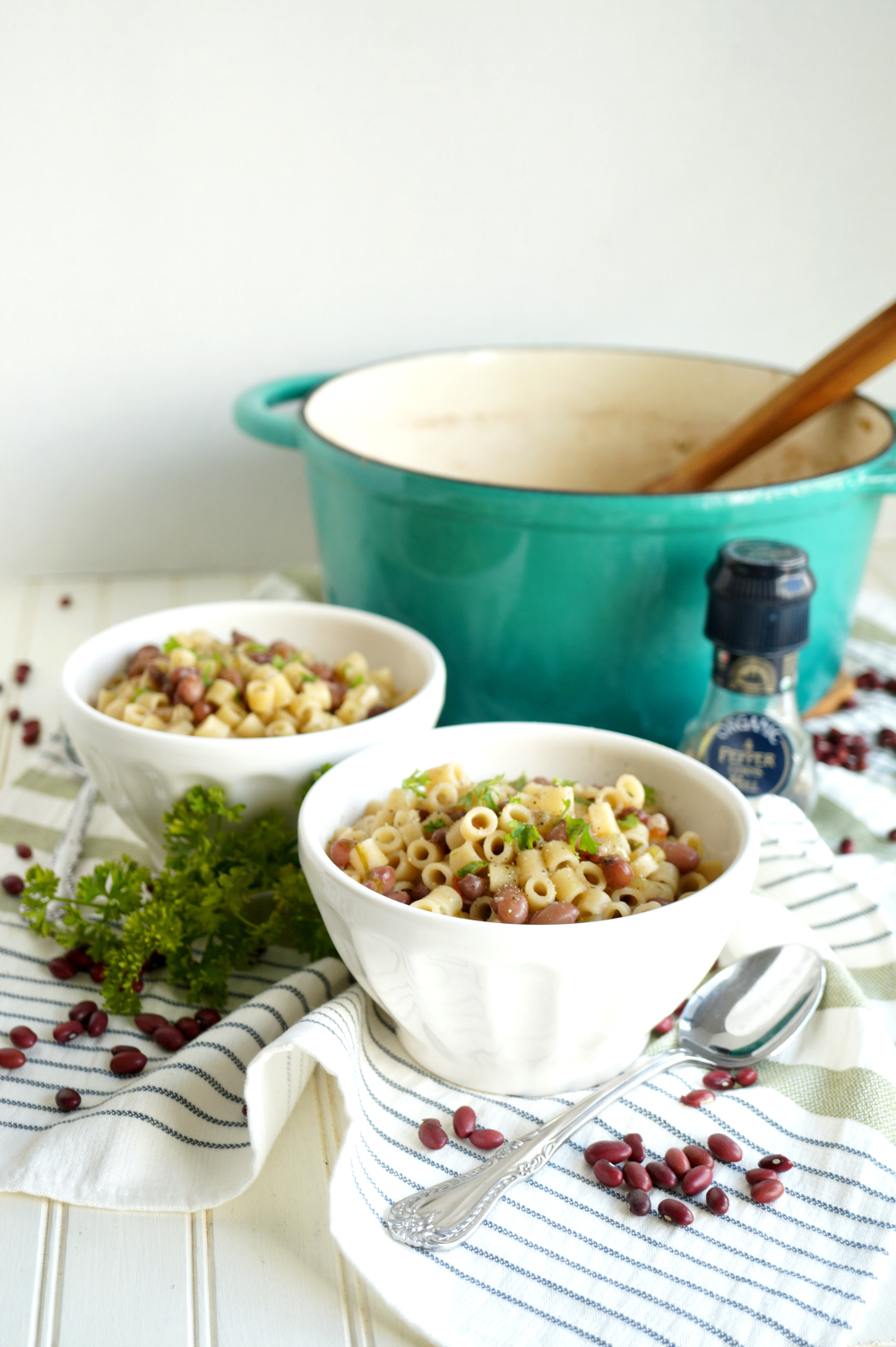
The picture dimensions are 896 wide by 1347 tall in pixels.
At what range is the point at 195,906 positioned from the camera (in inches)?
39.8

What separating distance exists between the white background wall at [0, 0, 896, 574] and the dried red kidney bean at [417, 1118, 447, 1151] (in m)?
1.41

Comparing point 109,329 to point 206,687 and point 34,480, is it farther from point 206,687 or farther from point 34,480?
point 206,687

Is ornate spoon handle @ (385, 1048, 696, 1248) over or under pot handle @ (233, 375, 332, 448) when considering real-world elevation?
under

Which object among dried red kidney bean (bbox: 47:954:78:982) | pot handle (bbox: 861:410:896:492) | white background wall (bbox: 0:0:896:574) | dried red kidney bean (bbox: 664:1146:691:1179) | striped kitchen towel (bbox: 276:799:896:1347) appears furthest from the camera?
white background wall (bbox: 0:0:896:574)

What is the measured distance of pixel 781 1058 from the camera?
3.17 ft

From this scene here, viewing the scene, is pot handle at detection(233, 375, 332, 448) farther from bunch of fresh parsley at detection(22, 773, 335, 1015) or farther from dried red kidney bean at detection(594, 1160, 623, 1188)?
dried red kidney bean at detection(594, 1160, 623, 1188)

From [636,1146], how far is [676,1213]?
0.21 feet

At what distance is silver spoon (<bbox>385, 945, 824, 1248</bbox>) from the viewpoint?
2.57 ft

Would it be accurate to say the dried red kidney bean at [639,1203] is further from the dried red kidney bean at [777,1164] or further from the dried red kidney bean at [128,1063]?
the dried red kidney bean at [128,1063]

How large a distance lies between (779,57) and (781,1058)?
5.31 ft

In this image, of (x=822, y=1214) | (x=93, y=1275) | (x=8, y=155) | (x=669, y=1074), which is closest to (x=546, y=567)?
(x=669, y=1074)

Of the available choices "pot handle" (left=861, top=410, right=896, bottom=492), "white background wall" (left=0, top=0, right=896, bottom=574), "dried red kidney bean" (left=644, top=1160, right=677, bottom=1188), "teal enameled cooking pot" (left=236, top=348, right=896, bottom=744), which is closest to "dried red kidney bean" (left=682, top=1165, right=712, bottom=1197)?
"dried red kidney bean" (left=644, top=1160, right=677, bottom=1188)

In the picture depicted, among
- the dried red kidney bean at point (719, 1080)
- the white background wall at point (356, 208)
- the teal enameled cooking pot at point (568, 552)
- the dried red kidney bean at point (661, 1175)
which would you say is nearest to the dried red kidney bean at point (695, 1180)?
the dried red kidney bean at point (661, 1175)

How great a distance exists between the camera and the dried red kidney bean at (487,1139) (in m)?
0.85
